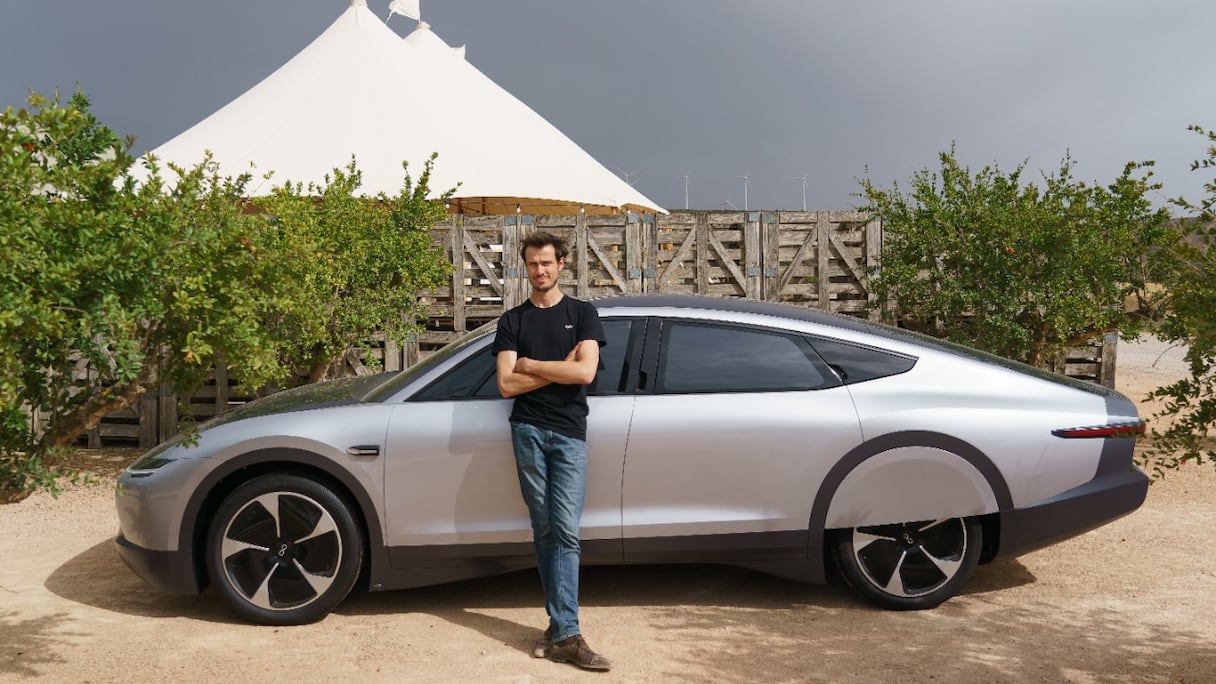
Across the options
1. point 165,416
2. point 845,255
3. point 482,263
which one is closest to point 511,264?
point 482,263

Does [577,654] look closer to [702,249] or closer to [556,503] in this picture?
[556,503]

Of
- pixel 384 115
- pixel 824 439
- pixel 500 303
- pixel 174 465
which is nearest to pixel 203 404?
pixel 500 303

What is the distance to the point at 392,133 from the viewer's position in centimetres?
2284

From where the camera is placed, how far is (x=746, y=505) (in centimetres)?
518

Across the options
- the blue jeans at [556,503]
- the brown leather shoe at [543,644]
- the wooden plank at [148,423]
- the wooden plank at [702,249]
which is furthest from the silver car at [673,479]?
the wooden plank at [702,249]

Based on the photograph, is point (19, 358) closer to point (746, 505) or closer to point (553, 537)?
point (553, 537)

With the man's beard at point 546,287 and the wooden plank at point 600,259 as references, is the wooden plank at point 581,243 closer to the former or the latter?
the wooden plank at point 600,259

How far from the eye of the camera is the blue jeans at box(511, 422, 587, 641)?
4.78m

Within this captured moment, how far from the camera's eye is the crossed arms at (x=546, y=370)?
4770mm

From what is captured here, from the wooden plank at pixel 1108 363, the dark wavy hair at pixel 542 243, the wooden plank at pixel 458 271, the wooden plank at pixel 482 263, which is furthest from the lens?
the wooden plank at pixel 482 263

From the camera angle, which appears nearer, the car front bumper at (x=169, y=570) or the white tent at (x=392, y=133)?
the car front bumper at (x=169, y=570)

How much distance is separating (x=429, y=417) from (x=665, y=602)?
5.33 ft

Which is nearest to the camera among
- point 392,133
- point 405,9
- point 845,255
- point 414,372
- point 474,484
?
point 474,484

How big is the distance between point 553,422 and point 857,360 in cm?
164
